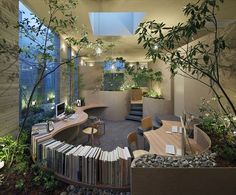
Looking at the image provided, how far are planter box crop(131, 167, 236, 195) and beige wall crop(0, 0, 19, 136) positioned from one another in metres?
2.18

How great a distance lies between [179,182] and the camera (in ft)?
4.99

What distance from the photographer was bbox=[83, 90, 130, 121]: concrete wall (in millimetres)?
8164

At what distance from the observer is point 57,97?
5.81 meters

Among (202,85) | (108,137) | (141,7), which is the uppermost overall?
(141,7)

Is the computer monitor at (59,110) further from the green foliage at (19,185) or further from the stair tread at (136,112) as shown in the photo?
the stair tread at (136,112)

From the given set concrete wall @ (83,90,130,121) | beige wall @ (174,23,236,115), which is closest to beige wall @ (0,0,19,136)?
beige wall @ (174,23,236,115)

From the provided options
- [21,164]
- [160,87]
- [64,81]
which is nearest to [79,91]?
[64,81]

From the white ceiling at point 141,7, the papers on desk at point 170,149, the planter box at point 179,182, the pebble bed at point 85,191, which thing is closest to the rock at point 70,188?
the pebble bed at point 85,191

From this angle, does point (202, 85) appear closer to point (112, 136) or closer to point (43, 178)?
point (112, 136)

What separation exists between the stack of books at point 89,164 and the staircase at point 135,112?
6.28m

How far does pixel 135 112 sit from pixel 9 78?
658cm

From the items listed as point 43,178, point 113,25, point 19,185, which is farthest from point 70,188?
point 113,25

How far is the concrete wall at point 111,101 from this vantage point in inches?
321

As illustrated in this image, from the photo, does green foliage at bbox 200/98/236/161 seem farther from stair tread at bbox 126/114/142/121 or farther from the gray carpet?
stair tread at bbox 126/114/142/121
